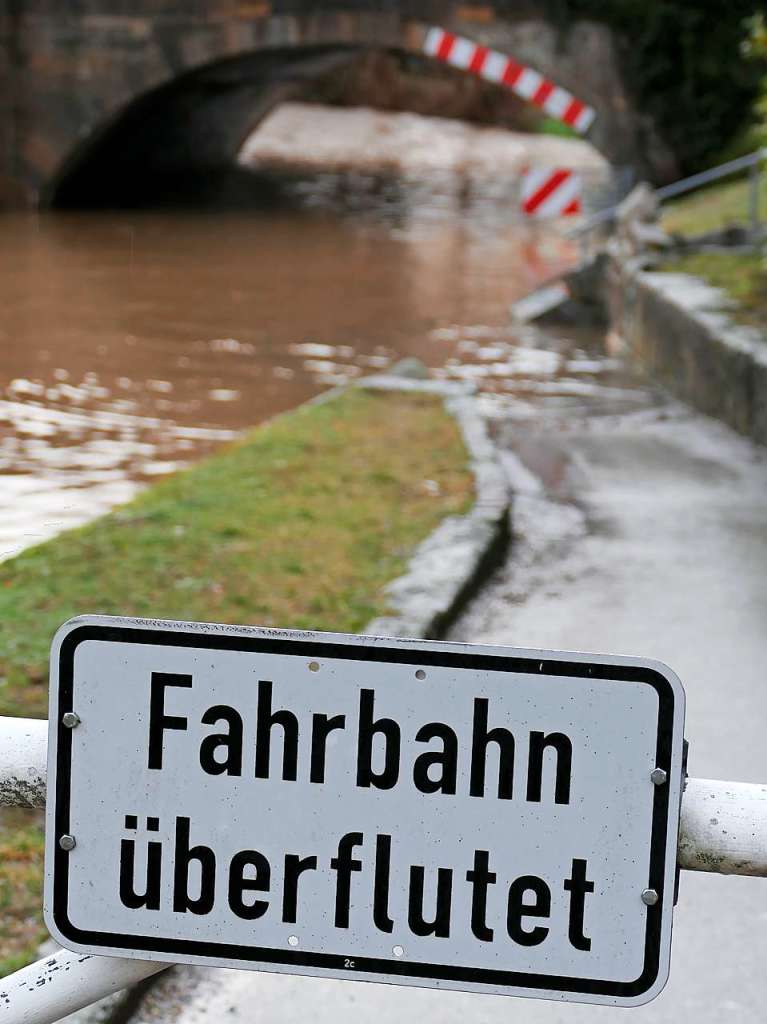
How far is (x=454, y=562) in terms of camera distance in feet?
17.6

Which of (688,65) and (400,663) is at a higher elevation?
(688,65)

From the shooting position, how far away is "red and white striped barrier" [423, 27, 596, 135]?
Answer: 734 inches

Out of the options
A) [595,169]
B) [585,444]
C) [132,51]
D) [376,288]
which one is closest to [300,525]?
[585,444]

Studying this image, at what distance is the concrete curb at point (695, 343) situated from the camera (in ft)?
27.3

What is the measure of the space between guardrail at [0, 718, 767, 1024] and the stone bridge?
17.9m

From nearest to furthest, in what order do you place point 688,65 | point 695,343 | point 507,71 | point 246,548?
point 246,548 < point 695,343 < point 688,65 < point 507,71

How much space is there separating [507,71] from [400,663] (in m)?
18.2

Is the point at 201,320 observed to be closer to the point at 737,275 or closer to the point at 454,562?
the point at 737,275

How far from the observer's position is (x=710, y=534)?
6.27 meters

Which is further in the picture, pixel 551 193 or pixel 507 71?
pixel 507 71

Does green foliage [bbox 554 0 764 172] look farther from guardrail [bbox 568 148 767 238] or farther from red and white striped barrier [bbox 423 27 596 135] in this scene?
red and white striped barrier [bbox 423 27 596 135]

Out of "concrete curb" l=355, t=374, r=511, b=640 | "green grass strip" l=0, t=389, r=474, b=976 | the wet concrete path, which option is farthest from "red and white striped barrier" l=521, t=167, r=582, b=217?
"concrete curb" l=355, t=374, r=511, b=640

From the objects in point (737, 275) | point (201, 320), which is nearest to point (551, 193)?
point (201, 320)

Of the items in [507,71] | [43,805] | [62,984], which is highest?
[507,71]
